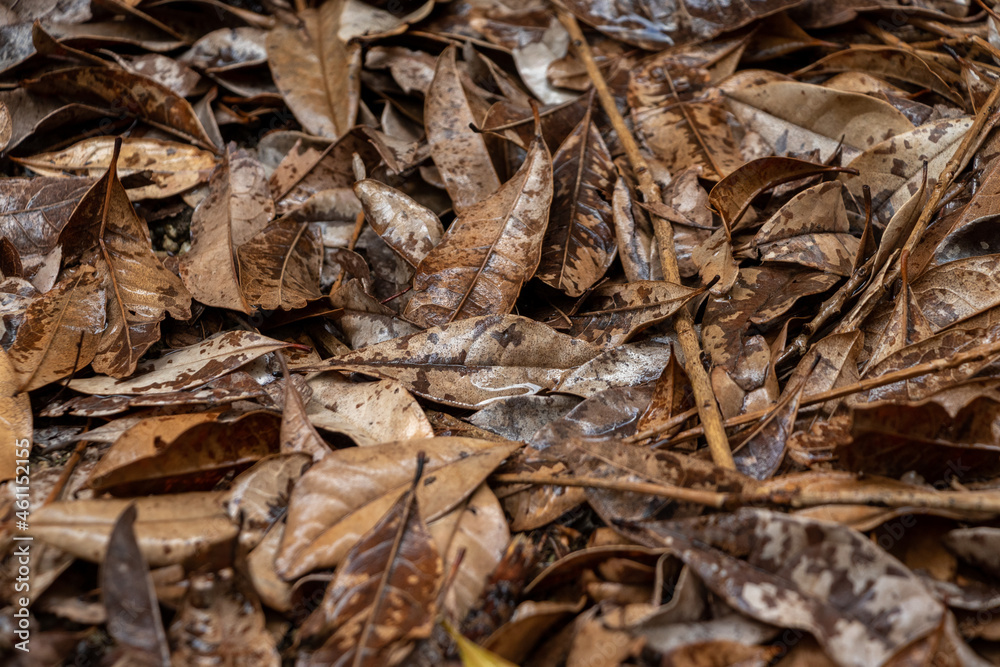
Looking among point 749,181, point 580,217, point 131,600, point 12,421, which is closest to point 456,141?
point 580,217

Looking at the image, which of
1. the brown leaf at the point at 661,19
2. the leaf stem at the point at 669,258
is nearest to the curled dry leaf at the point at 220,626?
the leaf stem at the point at 669,258

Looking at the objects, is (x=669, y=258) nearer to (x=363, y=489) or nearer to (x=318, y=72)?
(x=363, y=489)

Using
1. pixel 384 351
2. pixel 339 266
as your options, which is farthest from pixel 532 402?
pixel 339 266

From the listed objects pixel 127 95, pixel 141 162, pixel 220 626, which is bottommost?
pixel 220 626

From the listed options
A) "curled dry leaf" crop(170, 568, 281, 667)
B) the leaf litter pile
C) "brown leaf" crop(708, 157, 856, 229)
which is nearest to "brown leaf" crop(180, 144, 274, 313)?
the leaf litter pile

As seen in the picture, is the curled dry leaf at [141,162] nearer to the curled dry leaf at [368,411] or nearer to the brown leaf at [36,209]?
the brown leaf at [36,209]

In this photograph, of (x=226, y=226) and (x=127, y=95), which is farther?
(x=127, y=95)

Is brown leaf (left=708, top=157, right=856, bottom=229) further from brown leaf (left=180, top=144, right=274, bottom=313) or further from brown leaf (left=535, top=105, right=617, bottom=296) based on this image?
brown leaf (left=180, top=144, right=274, bottom=313)
